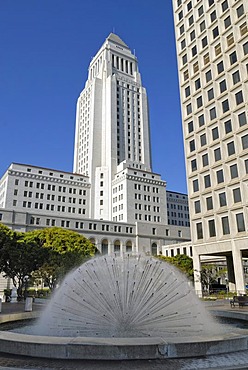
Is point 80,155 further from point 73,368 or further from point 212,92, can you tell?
point 73,368

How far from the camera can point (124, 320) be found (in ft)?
34.1

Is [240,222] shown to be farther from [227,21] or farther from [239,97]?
[227,21]

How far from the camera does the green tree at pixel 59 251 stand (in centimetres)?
4069

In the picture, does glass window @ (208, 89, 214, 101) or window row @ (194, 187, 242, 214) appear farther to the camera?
glass window @ (208, 89, 214, 101)

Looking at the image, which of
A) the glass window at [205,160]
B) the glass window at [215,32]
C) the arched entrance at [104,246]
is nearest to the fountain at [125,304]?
the glass window at [205,160]

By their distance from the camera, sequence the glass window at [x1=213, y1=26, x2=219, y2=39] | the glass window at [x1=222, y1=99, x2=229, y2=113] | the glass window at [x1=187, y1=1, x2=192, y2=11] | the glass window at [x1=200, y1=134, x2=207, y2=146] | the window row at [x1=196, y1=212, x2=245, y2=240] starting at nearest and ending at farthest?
the window row at [x1=196, y1=212, x2=245, y2=240] → the glass window at [x1=222, y1=99, x2=229, y2=113] → the glass window at [x1=200, y1=134, x2=207, y2=146] → the glass window at [x1=213, y1=26, x2=219, y2=39] → the glass window at [x1=187, y1=1, x2=192, y2=11]

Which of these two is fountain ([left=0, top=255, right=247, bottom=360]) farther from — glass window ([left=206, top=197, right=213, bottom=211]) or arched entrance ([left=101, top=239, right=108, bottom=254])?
arched entrance ([left=101, top=239, right=108, bottom=254])

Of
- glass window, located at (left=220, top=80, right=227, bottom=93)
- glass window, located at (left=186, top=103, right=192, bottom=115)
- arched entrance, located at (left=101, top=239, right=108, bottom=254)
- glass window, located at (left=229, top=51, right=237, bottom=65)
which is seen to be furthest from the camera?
arched entrance, located at (left=101, top=239, right=108, bottom=254)

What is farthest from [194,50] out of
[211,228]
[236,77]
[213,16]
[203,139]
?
[211,228]

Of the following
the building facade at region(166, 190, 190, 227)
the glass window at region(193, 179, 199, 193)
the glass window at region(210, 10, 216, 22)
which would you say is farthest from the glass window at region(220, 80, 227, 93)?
the building facade at region(166, 190, 190, 227)

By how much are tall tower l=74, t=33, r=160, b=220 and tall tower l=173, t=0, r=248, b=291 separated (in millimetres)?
56006

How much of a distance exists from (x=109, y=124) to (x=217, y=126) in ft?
233

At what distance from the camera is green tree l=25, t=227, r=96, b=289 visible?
40.7 m

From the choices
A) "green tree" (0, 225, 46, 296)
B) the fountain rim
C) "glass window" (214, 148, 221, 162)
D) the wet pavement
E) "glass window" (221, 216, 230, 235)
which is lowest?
the wet pavement
